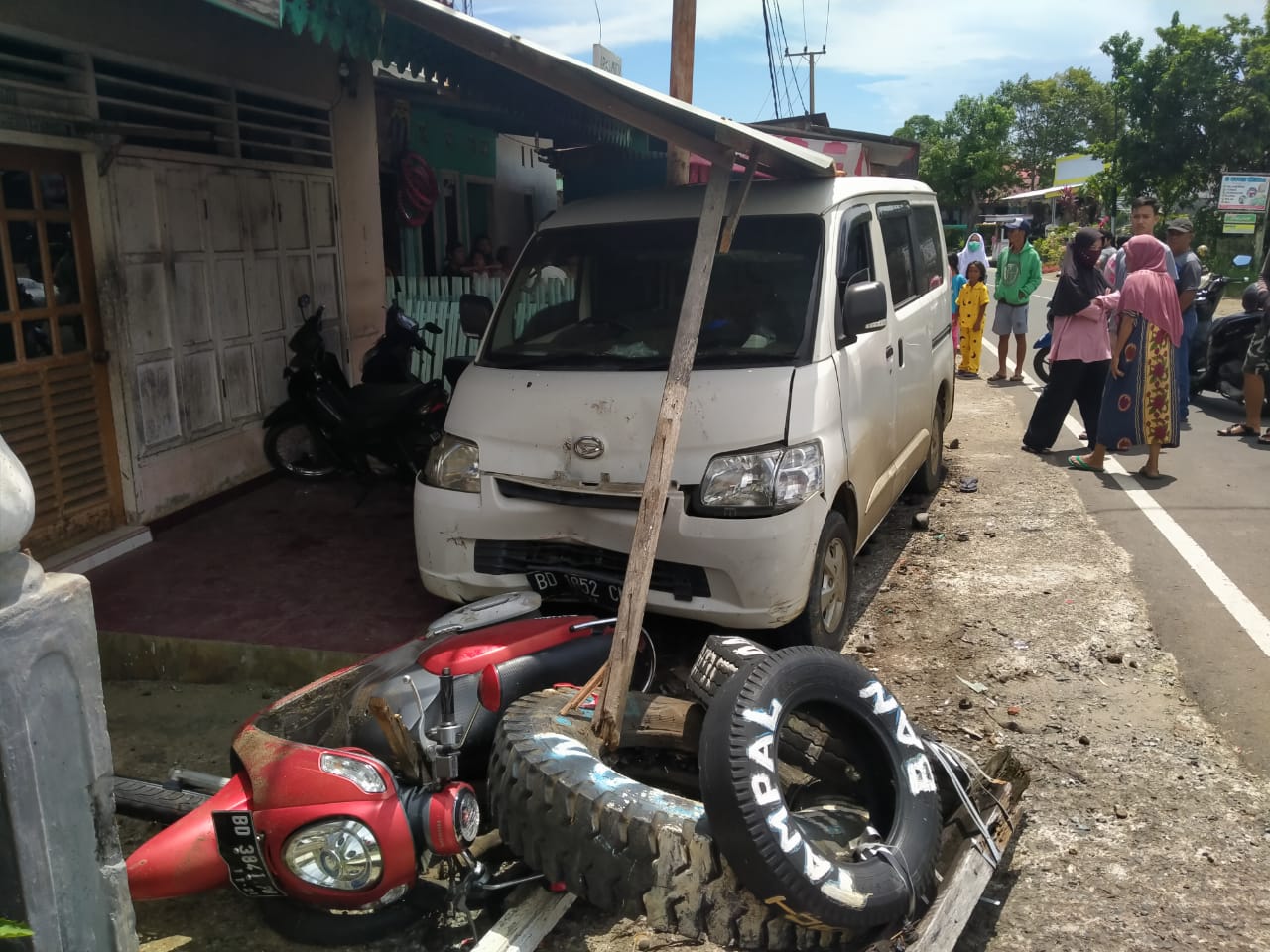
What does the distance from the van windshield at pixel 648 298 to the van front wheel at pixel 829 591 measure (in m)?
0.79

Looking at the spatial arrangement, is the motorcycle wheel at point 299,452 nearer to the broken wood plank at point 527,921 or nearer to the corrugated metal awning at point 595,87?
the corrugated metal awning at point 595,87

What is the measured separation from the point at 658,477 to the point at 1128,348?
534cm

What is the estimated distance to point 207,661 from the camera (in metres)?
4.51

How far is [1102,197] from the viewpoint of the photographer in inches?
1502

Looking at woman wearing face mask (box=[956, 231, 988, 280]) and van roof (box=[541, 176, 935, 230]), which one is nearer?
van roof (box=[541, 176, 935, 230])

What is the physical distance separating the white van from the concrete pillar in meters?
2.32

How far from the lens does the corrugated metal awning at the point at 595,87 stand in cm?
378

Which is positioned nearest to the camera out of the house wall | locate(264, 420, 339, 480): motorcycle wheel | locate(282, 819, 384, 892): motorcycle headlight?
locate(282, 819, 384, 892): motorcycle headlight

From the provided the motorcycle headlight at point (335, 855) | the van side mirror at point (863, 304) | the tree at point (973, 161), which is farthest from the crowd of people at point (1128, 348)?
the tree at point (973, 161)

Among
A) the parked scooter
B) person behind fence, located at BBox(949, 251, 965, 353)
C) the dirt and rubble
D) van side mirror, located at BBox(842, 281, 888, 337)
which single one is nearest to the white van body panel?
van side mirror, located at BBox(842, 281, 888, 337)

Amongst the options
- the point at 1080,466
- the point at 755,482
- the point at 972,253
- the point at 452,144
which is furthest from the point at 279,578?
the point at 972,253

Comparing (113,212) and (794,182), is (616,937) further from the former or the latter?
(113,212)

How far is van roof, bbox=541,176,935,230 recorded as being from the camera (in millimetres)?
4816

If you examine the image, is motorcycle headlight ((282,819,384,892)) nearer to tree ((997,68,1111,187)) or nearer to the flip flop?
the flip flop
